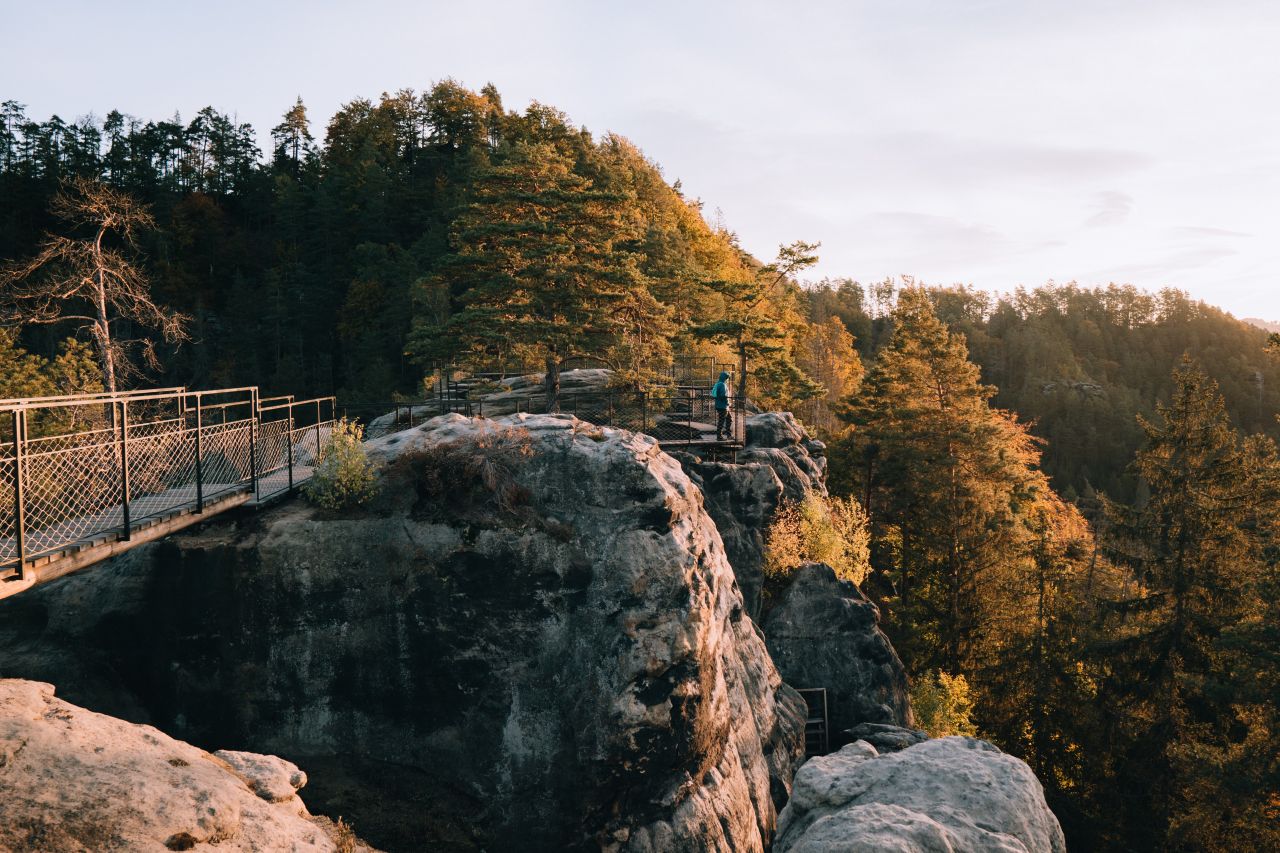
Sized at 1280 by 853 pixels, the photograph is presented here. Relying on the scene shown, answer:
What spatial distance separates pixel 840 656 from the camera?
2570 centimetres

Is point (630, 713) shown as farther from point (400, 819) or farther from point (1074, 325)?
point (1074, 325)

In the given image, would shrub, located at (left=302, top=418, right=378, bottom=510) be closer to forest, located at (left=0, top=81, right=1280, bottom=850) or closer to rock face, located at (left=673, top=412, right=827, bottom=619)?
forest, located at (left=0, top=81, right=1280, bottom=850)

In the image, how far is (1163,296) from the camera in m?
138

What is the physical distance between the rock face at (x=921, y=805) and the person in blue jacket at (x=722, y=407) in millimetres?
13470

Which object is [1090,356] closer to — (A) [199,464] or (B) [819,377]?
(B) [819,377]

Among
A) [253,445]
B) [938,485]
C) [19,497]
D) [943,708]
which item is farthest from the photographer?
[938,485]

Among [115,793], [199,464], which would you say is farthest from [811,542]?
[115,793]

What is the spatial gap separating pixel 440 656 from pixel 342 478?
12.2 feet

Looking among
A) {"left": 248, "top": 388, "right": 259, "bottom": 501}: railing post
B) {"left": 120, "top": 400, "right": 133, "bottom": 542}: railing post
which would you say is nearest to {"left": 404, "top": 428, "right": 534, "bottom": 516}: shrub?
{"left": 248, "top": 388, "right": 259, "bottom": 501}: railing post

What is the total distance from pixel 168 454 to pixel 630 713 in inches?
333

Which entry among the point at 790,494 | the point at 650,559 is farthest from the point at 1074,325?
the point at 650,559

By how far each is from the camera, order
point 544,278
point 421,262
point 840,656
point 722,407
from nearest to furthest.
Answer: point 722,407 → point 544,278 → point 840,656 → point 421,262

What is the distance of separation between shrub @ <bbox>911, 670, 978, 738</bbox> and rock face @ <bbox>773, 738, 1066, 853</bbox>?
19995 millimetres

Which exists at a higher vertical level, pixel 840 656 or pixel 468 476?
pixel 468 476
